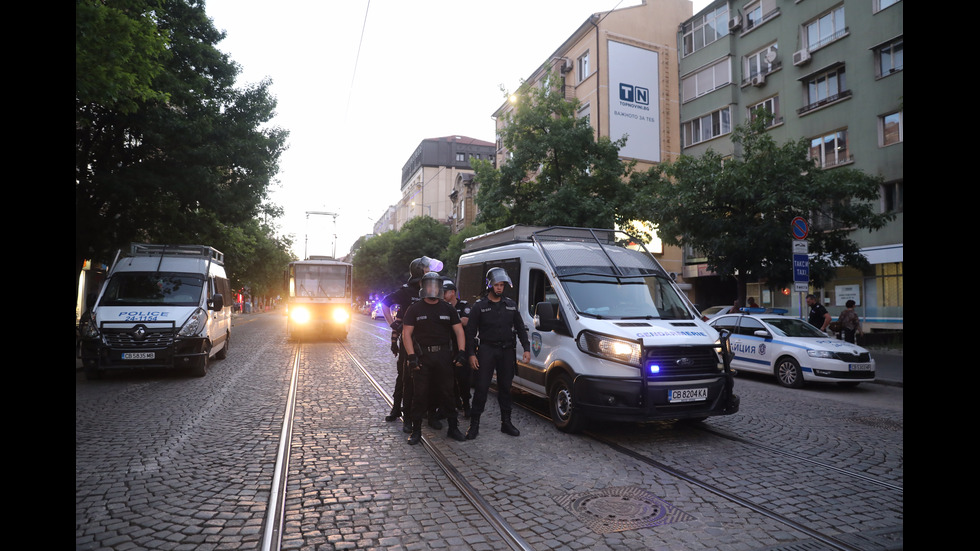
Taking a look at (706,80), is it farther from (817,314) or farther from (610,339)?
(610,339)

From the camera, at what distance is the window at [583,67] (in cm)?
3369

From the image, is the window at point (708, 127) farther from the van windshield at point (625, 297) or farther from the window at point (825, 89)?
the van windshield at point (625, 297)

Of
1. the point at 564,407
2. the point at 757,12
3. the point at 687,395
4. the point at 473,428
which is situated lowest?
the point at 473,428

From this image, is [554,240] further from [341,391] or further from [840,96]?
[840,96]

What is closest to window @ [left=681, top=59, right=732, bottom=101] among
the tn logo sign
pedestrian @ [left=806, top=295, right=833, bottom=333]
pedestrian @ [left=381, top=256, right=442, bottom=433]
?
the tn logo sign

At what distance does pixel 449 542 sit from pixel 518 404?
4801mm

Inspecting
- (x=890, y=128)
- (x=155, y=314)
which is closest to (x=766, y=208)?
(x=890, y=128)

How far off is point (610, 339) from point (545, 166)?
15.8m

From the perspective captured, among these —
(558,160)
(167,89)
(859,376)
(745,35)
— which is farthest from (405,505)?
(745,35)

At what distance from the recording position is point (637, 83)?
107ft

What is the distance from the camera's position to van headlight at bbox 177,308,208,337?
1092 centimetres

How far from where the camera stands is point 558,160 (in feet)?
69.3

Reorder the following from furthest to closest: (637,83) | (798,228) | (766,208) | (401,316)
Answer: (637,83) → (766,208) → (798,228) → (401,316)

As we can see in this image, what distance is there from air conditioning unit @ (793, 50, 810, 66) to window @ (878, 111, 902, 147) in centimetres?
426
